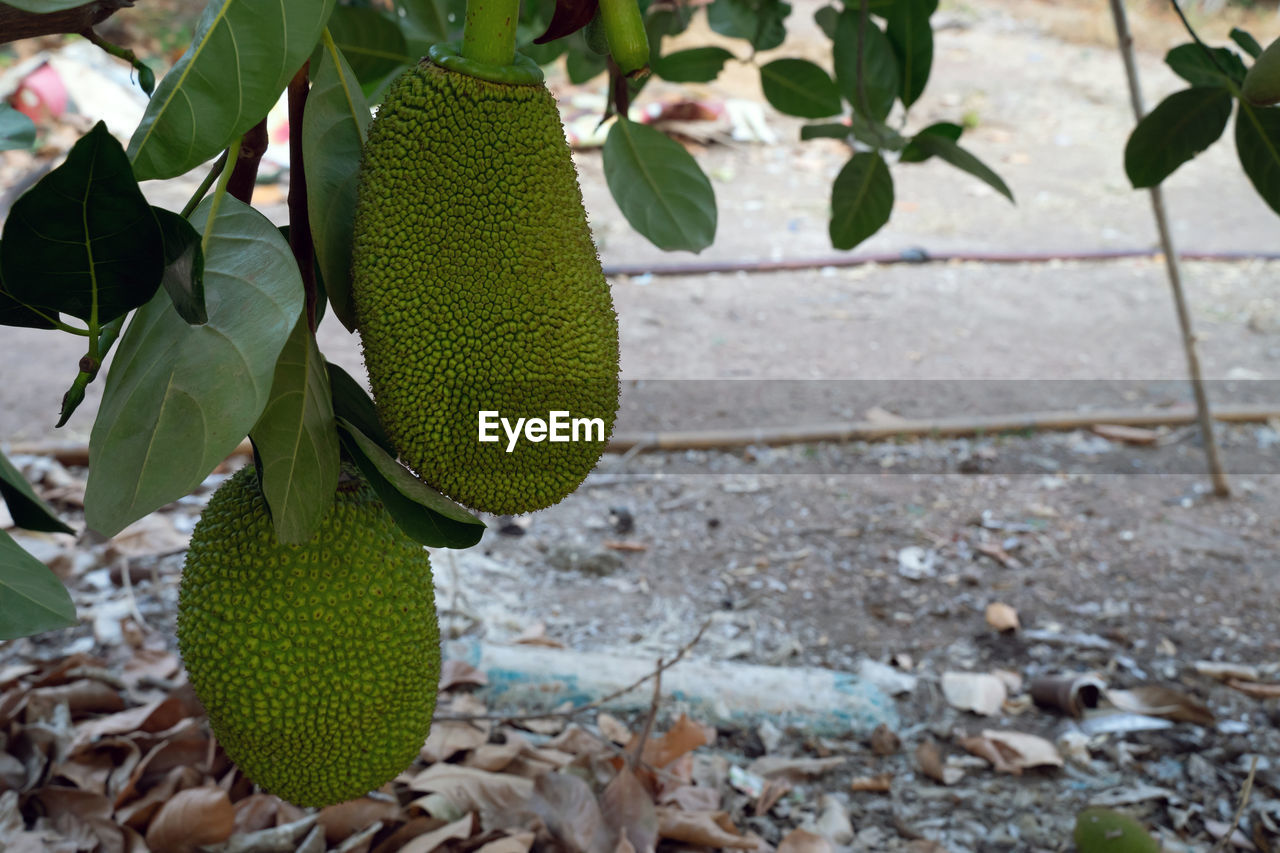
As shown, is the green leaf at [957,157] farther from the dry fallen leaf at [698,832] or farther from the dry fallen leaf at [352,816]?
the dry fallen leaf at [352,816]

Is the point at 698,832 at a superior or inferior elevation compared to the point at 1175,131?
inferior

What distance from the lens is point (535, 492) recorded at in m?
0.58

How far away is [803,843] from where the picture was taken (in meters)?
1.09

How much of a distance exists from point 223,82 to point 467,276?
140 mm

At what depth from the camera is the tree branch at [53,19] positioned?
1.71 ft

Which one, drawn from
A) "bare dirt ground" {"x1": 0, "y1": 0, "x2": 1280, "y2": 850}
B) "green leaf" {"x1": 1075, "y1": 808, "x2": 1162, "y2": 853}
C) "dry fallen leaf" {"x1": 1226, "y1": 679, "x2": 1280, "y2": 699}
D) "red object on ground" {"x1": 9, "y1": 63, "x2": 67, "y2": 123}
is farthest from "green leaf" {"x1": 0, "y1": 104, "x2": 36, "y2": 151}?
"red object on ground" {"x1": 9, "y1": 63, "x2": 67, "y2": 123}

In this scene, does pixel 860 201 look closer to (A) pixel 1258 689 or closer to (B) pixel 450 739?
(B) pixel 450 739

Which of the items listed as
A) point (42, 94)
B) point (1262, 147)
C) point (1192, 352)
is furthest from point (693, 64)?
point (42, 94)

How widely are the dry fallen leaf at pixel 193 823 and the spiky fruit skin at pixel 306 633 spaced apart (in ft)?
1.27

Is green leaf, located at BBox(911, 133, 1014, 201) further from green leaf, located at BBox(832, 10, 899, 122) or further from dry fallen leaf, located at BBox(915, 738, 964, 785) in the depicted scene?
dry fallen leaf, located at BBox(915, 738, 964, 785)

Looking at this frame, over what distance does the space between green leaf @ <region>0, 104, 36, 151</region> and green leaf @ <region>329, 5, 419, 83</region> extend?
25 cm

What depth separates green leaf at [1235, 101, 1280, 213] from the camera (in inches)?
35.4

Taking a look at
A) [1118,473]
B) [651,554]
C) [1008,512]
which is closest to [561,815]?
[651,554]

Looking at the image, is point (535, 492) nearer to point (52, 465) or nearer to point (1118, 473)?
point (52, 465)
